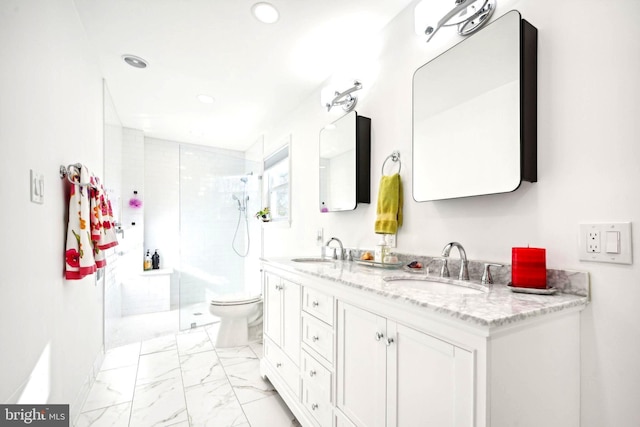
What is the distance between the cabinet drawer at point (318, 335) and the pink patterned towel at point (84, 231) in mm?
1214

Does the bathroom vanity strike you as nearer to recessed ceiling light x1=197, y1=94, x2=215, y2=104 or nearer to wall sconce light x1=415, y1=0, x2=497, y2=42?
wall sconce light x1=415, y1=0, x2=497, y2=42

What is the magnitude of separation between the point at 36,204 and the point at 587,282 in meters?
2.09

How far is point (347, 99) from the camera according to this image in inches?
86.1

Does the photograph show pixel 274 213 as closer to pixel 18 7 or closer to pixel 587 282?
pixel 18 7

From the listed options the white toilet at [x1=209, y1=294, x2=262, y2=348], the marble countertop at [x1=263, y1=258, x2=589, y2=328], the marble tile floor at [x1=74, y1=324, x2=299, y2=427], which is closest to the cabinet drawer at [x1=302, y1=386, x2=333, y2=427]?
the marble tile floor at [x1=74, y1=324, x2=299, y2=427]

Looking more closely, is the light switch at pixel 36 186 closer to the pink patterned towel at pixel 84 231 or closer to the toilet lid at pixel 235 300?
the pink patterned towel at pixel 84 231

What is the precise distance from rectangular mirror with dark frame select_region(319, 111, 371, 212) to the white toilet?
3.97 ft

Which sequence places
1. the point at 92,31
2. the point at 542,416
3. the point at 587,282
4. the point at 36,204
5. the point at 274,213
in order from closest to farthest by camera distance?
1. the point at 542,416
2. the point at 587,282
3. the point at 36,204
4. the point at 92,31
5. the point at 274,213

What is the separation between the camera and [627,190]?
0.90 meters

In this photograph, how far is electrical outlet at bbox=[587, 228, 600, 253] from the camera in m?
0.96

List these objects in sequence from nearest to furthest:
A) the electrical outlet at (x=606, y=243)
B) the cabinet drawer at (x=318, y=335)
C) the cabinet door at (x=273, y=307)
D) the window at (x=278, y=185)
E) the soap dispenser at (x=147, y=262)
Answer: the electrical outlet at (x=606, y=243), the cabinet drawer at (x=318, y=335), the cabinet door at (x=273, y=307), the window at (x=278, y=185), the soap dispenser at (x=147, y=262)

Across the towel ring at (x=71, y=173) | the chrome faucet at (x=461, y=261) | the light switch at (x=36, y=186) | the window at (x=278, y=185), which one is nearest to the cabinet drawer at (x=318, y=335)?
the chrome faucet at (x=461, y=261)

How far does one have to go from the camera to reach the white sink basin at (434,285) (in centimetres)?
120

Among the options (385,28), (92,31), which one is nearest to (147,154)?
(92,31)
